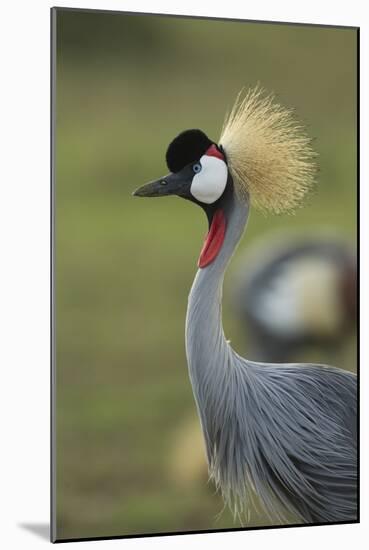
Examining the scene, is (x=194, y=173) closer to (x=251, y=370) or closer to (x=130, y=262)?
(x=130, y=262)

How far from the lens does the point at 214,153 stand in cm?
480

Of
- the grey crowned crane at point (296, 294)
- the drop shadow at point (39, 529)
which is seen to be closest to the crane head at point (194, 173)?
→ the grey crowned crane at point (296, 294)

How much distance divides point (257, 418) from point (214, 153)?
0.98m

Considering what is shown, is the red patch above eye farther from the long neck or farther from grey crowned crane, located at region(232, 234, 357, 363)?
grey crowned crane, located at region(232, 234, 357, 363)

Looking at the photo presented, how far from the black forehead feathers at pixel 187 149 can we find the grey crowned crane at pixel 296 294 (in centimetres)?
44

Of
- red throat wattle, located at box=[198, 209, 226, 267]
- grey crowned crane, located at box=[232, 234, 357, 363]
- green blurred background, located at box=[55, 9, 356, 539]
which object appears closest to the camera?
green blurred background, located at box=[55, 9, 356, 539]

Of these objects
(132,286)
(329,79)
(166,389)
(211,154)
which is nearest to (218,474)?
(166,389)

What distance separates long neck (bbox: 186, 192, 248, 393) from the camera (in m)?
4.82

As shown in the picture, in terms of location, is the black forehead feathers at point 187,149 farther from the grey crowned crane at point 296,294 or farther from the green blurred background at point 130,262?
the grey crowned crane at point 296,294

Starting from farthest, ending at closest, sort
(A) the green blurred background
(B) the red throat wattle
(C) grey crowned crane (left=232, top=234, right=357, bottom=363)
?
(C) grey crowned crane (left=232, top=234, right=357, bottom=363)
(B) the red throat wattle
(A) the green blurred background

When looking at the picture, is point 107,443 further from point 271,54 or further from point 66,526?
point 271,54

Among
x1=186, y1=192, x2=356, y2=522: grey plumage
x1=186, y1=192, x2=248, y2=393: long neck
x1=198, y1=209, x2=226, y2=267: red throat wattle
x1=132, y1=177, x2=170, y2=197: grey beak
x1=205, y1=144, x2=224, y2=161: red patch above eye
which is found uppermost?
x1=205, y1=144, x2=224, y2=161: red patch above eye

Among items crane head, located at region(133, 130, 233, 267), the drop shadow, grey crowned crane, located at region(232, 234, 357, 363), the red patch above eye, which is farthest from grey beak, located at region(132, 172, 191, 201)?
the drop shadow

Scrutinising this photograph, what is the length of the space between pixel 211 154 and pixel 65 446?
1160mm
